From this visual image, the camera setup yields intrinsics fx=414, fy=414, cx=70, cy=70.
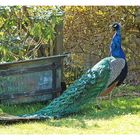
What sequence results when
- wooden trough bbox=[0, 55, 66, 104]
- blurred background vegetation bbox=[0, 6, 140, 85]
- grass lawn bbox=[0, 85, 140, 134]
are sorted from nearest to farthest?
grass lawn bbox=[0, 85, 140, 134]
wooden trough bbox=[0, 55, 66, 104]
blurred background vegetation bbox=[0, 6, 140, 85]

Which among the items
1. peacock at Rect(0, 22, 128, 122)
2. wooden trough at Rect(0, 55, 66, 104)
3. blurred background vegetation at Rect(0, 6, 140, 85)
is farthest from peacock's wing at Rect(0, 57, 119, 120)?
blurred background vegetation at Rect(0, 6, 140, 85)

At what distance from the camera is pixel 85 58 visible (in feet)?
23.7

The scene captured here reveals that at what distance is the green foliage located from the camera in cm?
474

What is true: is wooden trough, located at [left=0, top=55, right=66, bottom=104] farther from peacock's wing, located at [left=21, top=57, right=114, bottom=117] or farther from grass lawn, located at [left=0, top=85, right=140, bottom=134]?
peacock's wing, located at [left=21, top=57, right=114, bottom=117]

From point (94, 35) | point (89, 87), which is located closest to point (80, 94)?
point (89, 87)

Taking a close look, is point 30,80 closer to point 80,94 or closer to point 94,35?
point 80,94

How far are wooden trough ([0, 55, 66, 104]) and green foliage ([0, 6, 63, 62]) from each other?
0.28m

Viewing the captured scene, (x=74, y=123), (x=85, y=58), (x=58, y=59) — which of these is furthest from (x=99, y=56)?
(x=74, y=123)

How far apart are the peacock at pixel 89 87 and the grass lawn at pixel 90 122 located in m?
0.12

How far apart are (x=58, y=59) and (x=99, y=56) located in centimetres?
230

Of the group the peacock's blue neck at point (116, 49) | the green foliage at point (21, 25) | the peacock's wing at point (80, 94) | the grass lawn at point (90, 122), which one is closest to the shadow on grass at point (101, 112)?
the grass lawn at point (90, 122)

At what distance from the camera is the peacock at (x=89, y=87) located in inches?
162

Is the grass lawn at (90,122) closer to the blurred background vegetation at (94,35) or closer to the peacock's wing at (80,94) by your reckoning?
the peacock's wing at (80,94)

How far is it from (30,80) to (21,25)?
3.49ft
